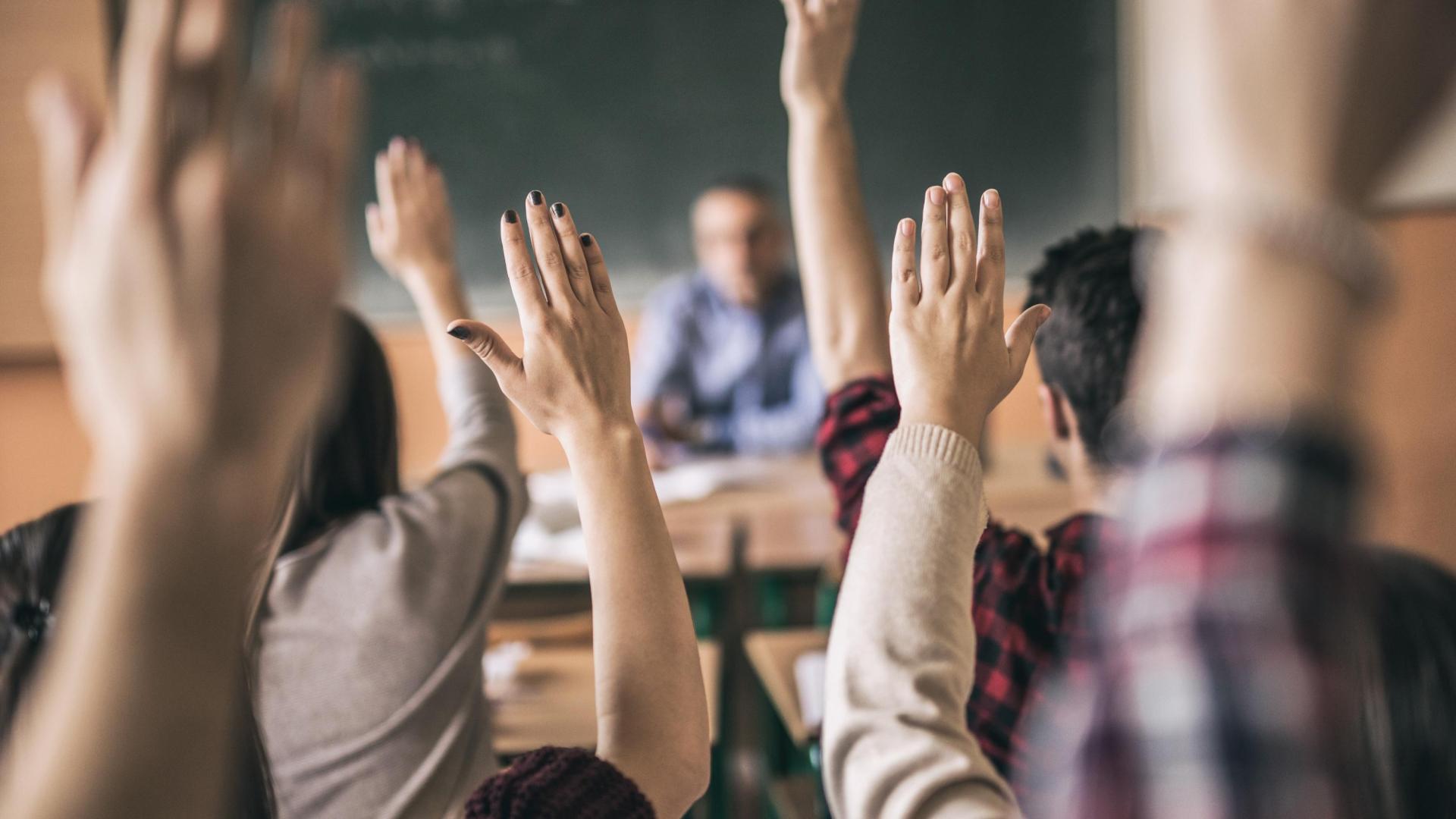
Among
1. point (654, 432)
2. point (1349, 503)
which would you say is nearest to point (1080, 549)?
point (1349, 503)

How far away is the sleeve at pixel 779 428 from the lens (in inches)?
135

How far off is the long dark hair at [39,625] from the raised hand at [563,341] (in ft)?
1.04

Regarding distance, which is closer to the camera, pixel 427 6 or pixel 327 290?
pixel 327 290

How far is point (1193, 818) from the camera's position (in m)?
0.29

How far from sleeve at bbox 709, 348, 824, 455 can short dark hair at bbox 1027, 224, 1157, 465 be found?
211 centimetres

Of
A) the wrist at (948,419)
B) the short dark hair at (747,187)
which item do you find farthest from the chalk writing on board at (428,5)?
the wrist at (948,419)

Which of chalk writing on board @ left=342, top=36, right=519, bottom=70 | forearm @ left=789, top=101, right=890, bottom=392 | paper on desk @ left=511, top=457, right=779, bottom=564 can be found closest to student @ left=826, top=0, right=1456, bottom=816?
forearm @ left=789, top=101, right=890, bottom=392

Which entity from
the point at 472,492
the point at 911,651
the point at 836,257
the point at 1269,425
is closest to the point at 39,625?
the point at 472,492

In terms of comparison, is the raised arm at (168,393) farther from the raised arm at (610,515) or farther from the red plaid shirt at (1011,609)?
the red plaid shirt at (1011,609)

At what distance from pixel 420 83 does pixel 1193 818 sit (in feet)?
13.3

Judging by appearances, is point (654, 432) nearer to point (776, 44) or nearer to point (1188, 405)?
point (776, 44)

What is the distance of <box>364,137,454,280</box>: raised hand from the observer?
122 centimetres

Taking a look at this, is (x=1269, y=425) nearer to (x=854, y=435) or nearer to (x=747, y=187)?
(x=854, y=435)

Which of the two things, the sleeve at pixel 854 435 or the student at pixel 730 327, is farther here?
the student at pixel 730 327
